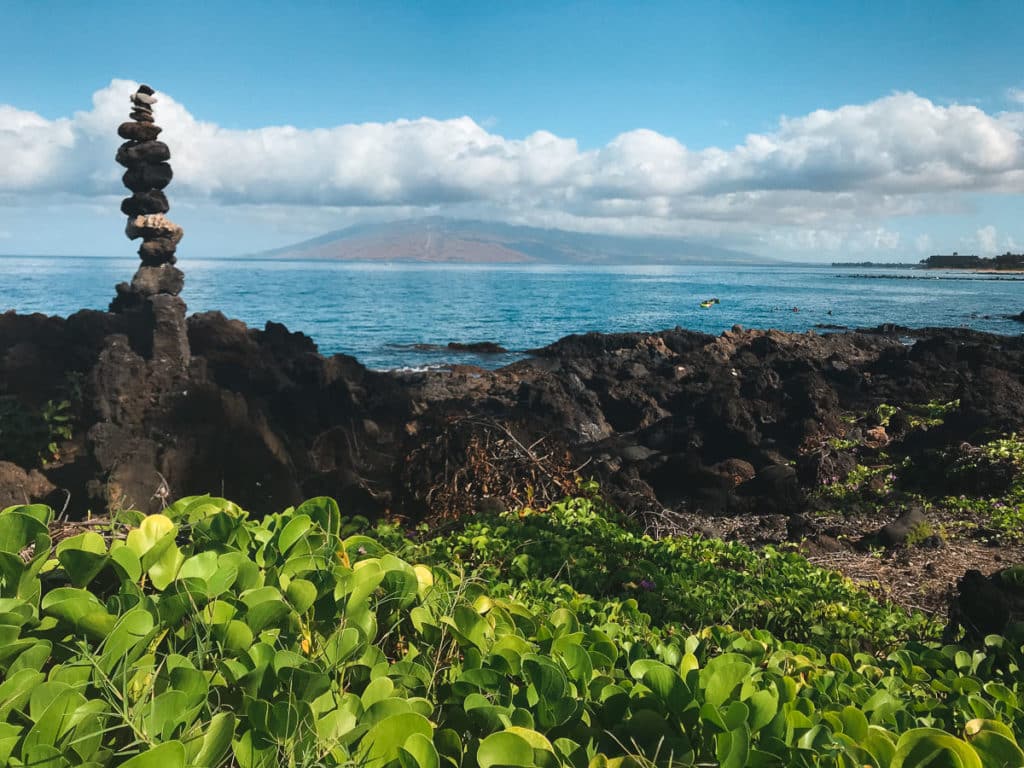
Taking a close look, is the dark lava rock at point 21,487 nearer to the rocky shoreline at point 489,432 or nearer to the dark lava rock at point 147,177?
the rocky shoreline at point 489,432

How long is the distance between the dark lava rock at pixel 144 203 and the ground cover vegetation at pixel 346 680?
50.3 ft

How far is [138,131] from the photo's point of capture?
15.4 meters

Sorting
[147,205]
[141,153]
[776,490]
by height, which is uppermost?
[141,153]

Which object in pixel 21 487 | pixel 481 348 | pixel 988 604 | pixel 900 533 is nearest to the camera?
pixel 988 604

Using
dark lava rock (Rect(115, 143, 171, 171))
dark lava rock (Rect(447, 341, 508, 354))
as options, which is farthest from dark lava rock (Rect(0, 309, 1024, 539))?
dark lava rock (Rect(447, 341, 508, 354))

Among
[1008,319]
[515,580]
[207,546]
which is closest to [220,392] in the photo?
[515,580]

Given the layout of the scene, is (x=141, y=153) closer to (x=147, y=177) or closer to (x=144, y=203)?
(x=147, y=177)

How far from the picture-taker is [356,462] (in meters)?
10.7

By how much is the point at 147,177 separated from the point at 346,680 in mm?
16347

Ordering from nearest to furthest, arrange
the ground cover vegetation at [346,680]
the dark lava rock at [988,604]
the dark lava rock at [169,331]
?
the ground cover vegetation at [346,680] → the dark lava rock at [988,604] → the dark lava rock at [169,331]

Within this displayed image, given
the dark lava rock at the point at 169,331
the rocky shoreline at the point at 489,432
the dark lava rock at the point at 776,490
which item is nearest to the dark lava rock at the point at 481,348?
the rocky shoreline at the point at 489,432

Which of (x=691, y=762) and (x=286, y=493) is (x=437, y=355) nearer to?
(x=286, y=493)

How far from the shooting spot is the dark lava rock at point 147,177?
617 inches

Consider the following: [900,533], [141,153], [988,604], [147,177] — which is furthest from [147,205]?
[988,604]
